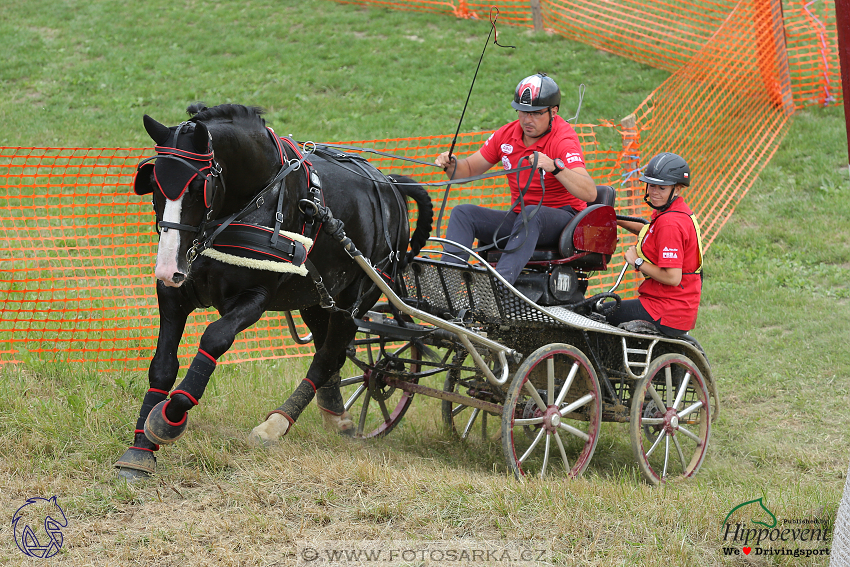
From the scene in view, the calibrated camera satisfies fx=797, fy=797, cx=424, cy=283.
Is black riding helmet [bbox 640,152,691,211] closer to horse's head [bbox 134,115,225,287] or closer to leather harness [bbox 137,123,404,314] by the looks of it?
leather harness [bbox 137,123,404,314]

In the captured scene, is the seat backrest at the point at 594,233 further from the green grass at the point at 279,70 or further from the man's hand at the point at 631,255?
the green grass at the point at 279,70

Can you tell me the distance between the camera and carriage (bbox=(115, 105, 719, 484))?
12.1 ft

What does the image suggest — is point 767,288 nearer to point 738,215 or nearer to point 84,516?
point 738,215

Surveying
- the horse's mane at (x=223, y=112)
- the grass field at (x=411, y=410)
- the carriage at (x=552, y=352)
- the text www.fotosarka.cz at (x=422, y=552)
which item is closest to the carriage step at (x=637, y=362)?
the carriage at (x=552, y=352)

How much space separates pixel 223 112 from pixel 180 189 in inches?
22.5

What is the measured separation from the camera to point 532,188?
494 centimetres

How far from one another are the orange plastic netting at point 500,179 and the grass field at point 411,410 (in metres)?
0.46

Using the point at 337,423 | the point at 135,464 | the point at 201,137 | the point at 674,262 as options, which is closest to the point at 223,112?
the point at 201,137

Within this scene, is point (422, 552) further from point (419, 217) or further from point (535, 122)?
point (535, 122)

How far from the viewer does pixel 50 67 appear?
12.0 meters

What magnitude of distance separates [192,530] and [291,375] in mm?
2661

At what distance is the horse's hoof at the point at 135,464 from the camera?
12.8 ft

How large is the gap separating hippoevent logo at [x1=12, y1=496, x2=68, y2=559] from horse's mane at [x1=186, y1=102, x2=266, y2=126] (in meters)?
1.88

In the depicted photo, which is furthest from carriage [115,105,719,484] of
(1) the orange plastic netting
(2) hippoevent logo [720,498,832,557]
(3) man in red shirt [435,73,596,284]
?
(1) the orange plastic netting
